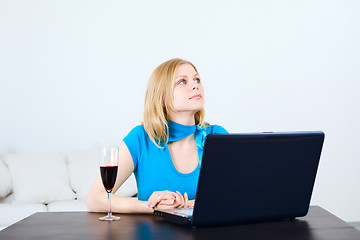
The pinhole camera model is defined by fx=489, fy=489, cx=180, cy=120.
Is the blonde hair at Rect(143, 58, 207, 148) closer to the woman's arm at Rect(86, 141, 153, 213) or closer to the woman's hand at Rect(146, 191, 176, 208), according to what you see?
the woman's arm at Rect(86, 141, 153, 213)

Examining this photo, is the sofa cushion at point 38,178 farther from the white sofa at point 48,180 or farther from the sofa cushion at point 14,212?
the sofa cushion at point 14,212

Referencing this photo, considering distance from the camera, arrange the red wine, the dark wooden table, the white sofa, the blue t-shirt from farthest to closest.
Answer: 1. the white sofa
2. the blue t-shirt
3. the red wine
4. the dark wooden table

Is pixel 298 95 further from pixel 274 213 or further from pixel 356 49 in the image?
pixel 274 213

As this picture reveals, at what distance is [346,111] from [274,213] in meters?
3.97

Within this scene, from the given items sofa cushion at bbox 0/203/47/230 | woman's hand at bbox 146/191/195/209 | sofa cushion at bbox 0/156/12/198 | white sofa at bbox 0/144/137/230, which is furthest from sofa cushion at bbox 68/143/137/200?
woman's hand at bbox 146/191/195/209

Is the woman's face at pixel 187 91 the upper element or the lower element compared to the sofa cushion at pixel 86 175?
upper

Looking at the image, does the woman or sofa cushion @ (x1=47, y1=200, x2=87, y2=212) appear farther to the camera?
sofa cushion @ (x1=47, y1=200, x2=87, y2=212)

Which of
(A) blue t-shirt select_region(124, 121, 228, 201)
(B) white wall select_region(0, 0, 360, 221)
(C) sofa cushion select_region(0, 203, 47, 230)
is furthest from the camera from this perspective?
(B) white wall select_region(0, 0, 360, 221)

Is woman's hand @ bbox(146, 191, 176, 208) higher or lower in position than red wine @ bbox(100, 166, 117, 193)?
lower

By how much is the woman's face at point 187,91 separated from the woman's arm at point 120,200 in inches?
11.0

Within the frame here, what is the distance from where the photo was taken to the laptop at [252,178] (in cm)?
116

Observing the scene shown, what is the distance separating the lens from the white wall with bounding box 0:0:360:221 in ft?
14.9

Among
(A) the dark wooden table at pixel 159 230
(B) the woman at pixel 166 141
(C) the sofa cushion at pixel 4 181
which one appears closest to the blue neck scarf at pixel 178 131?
(B) the woman at pixel 166 141

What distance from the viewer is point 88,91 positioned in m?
4.61
